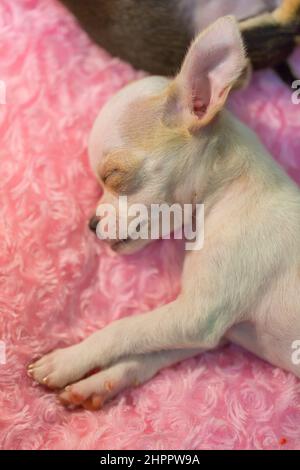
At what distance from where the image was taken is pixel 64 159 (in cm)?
278

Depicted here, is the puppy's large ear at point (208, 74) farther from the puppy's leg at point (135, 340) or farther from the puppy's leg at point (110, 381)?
the puppy's leg at point (110, 381)

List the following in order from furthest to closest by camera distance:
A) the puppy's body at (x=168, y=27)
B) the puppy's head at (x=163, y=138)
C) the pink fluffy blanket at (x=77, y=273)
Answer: the puppy's body at (x=168, y=27)
the pink fluffy blanket at (x=77, y=273)
the puppy's head at (x=163, y=138)

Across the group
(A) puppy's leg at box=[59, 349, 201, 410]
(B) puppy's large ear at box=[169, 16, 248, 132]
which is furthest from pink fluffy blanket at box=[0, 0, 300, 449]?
(B) puppy's large ear at box=[169, 16, 248, 132]

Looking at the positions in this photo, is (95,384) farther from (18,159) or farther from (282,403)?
(18,159)

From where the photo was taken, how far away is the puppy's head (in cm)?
238

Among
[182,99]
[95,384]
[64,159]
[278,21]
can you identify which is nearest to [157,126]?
[182,99]

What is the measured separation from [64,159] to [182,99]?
2.11ft

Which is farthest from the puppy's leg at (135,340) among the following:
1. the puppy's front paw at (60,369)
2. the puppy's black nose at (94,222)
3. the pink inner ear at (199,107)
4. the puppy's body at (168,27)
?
the puppy's body at (168,27)

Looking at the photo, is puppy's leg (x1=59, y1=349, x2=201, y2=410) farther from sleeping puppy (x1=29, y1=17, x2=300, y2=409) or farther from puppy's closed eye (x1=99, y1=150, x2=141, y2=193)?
puppy's closed eye (x1=99, y1=150, x2=141, y2=193)

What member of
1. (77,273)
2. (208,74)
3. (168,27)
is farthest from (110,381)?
(168,27)

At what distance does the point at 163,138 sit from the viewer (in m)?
2.41

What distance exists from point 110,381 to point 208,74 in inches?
49.1

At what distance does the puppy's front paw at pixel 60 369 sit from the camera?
2539 mm

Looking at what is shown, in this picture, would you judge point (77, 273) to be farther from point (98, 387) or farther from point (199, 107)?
point (199, 107)
